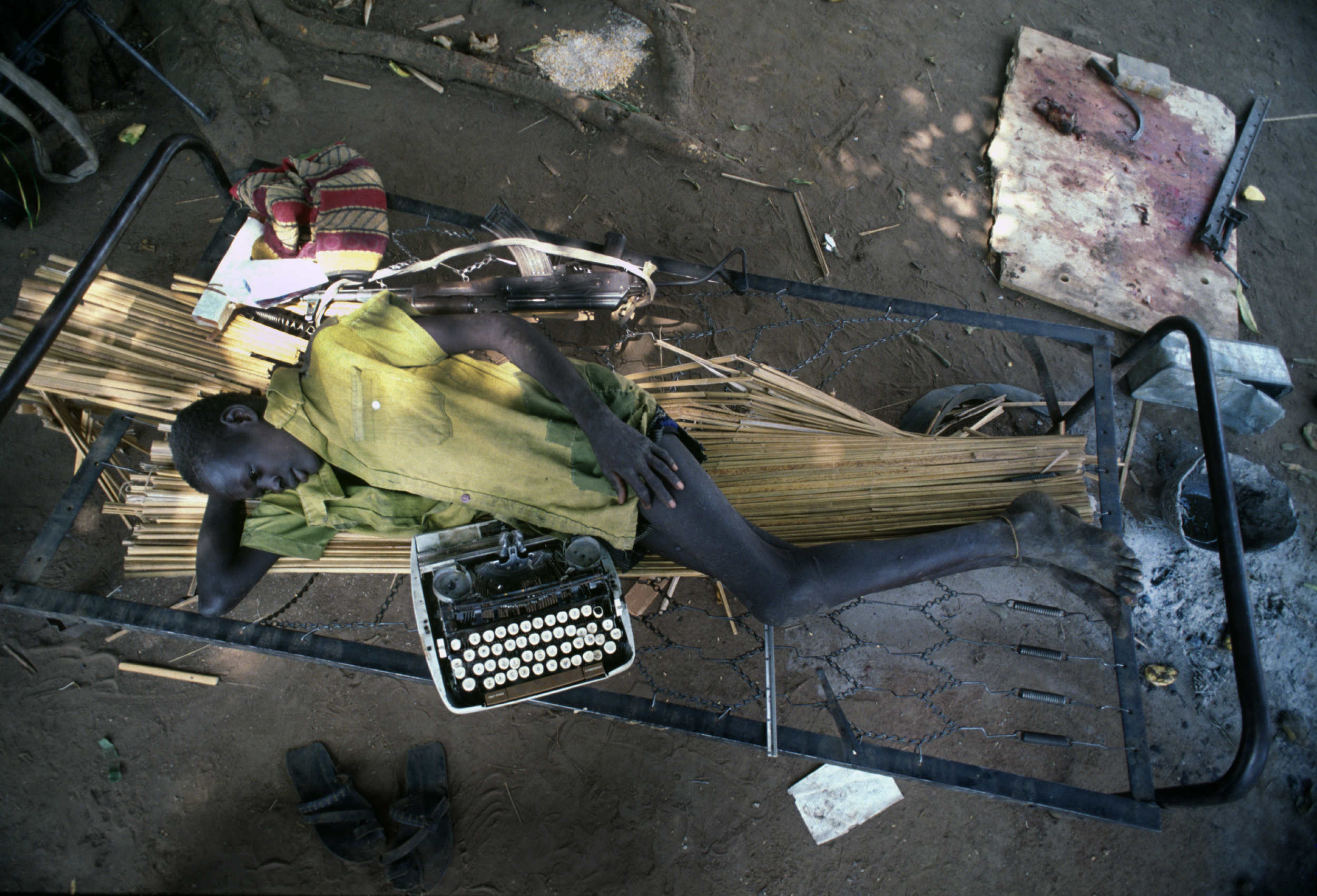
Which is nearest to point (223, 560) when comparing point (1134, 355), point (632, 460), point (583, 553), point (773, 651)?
point (583, 553)

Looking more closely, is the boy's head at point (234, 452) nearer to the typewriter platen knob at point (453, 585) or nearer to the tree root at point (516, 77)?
the typewriter platen knob at point (453, 585)

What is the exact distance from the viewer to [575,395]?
200cm

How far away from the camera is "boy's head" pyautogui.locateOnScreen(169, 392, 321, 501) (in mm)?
1910

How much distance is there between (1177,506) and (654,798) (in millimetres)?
2709

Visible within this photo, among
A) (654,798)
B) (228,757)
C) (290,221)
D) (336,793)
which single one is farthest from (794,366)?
(228,757)

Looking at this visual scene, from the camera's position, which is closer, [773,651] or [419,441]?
[419,441]

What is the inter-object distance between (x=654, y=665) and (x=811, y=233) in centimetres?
251

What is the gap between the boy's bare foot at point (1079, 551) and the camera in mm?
2146

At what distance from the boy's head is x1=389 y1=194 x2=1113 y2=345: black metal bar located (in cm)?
137

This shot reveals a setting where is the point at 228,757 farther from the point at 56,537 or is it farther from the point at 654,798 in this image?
the point at 654,798

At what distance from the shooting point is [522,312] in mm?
2893

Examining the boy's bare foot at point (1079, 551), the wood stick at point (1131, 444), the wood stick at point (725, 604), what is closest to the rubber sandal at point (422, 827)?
the wood stick at point (725, 604)

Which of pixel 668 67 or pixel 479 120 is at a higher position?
pixel 668 67

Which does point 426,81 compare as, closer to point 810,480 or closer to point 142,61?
point 142,61
